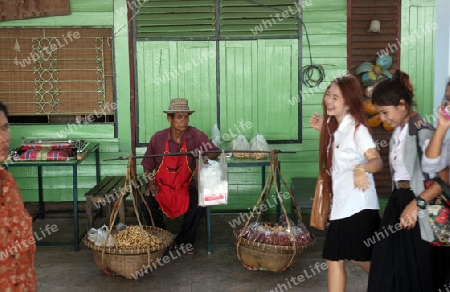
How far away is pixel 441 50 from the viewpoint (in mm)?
6406

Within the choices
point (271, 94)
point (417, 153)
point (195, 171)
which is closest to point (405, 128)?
point (417, 153)

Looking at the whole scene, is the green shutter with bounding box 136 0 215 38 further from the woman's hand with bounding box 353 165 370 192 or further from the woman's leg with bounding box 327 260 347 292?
the woman's leg with bounding box 327 260 347 292

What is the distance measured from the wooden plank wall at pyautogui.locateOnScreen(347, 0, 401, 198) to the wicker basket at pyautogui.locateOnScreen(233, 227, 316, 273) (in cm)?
Answer: 260

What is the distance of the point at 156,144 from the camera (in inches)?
219

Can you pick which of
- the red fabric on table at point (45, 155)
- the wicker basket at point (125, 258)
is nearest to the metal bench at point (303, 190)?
the wicker basket at point (125, 258)

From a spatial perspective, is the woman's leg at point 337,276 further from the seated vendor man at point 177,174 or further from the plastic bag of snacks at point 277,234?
the seated vendor man at point 177,174

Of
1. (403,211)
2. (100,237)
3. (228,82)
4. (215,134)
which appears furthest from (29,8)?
(403,211)

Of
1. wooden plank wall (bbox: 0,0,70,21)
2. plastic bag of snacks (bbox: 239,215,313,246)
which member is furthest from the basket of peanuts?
wooden plank wall (bbox: 0,0,70,21)

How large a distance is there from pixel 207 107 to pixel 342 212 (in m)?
3.12

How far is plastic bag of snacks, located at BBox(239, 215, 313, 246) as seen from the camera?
461 cm

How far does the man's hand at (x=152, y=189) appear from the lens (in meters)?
5.39

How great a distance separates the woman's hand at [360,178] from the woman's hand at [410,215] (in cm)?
29

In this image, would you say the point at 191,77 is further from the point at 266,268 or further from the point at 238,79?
the point at 266,268

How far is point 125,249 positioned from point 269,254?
47.2 inches
